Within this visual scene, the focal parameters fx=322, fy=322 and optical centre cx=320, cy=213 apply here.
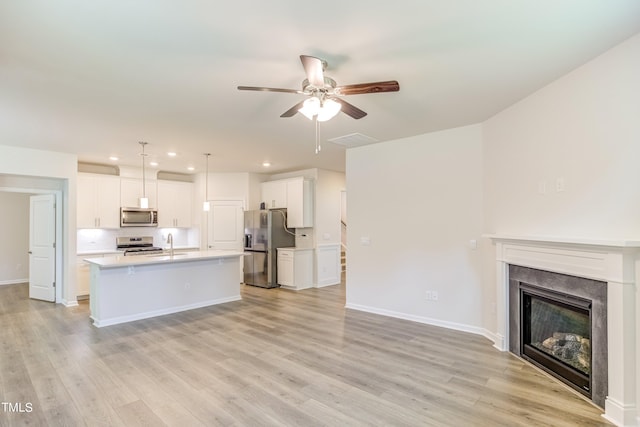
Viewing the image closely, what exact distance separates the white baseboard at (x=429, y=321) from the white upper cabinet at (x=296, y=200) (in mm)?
2385

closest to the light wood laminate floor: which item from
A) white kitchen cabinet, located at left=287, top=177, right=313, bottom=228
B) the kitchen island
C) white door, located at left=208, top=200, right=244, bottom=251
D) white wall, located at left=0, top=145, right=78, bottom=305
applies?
the kitchen island

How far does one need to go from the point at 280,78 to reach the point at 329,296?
4448 mm

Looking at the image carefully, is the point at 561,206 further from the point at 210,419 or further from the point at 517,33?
the point at 210,419

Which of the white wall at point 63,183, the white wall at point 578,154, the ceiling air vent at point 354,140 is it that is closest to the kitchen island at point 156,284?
the white wall at point 63,183

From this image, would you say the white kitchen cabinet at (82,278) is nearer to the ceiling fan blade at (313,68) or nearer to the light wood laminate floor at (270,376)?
the light wood laminate floor at (270,376)

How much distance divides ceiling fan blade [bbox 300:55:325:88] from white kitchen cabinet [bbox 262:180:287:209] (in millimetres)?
5089

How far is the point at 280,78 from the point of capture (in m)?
2.78

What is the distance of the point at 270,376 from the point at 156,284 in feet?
9.75

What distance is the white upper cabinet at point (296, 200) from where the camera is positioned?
7.03 m

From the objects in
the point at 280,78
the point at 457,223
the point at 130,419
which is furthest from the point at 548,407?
the point at 280,78

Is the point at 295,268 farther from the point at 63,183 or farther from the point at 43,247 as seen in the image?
the point at 43,247

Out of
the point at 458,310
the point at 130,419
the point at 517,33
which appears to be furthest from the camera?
the point at 458,310

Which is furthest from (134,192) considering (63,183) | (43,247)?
(43,247)

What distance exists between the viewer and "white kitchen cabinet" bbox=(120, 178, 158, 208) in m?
6.85
